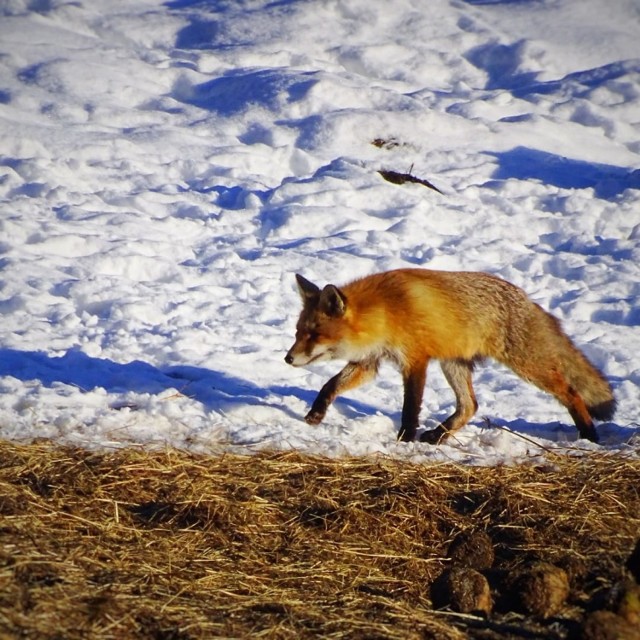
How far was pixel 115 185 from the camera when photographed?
36.4ft

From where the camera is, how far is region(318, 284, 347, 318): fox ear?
630 cm

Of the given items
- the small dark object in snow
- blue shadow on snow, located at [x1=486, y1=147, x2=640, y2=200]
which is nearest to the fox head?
the small dark object in snow

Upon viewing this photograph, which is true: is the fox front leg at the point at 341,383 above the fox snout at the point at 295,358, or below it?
below

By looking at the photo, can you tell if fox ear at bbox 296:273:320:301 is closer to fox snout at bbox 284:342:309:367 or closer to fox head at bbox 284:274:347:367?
fox head at bbox 284:274:347:367

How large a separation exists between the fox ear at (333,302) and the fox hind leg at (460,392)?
958 mm

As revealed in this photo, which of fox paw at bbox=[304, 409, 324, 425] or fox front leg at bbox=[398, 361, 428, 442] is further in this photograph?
fox paw at bbox=[304, 409, 324, 425]

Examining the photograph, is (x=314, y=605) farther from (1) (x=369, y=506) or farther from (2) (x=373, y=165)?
(2) (x=373, y=165)

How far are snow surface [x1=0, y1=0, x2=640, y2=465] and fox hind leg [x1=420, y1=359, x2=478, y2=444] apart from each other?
15 centimetres

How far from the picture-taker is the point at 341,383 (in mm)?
6582

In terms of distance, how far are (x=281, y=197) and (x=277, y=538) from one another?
23.6 ft

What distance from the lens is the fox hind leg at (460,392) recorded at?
6.62m

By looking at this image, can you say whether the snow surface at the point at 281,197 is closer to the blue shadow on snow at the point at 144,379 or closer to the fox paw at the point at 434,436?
the blue shadow on snow at the point at 144,379

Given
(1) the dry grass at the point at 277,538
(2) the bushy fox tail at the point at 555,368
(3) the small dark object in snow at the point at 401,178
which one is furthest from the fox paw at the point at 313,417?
(3) the small dark object in snow at the point at 401,178

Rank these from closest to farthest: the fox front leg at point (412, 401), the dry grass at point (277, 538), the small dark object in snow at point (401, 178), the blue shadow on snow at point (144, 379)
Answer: the dry grass at point (277, 538), the fox front leg at point (412, 401), the blue shadow on snow at point (144, 379), the small dark object in snow at point (401, 178)
